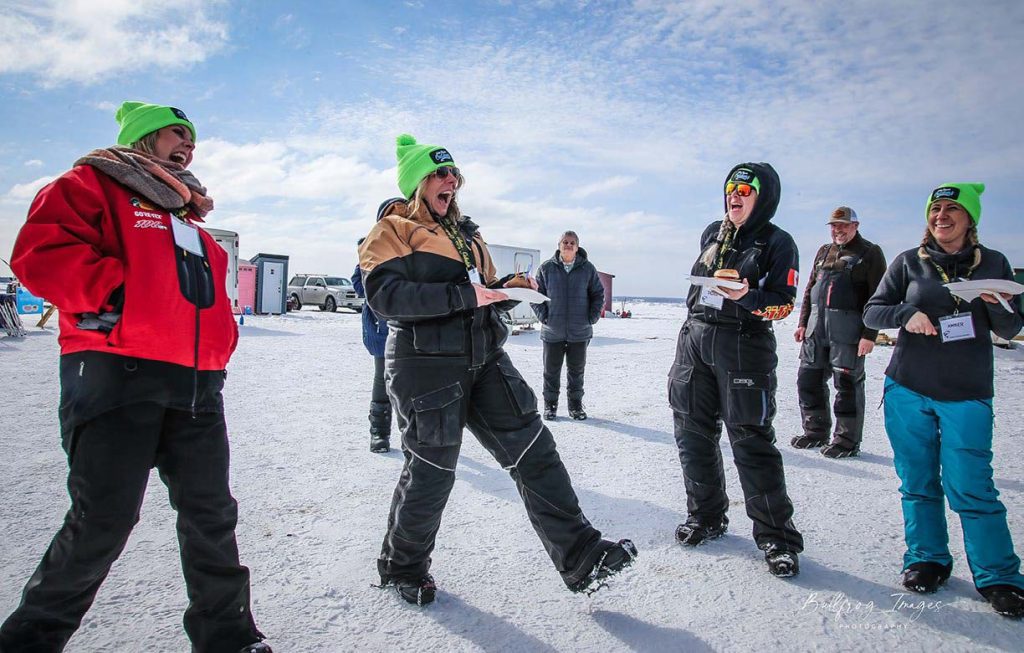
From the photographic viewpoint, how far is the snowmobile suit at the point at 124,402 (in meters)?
1.69

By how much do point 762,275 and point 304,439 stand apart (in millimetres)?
3865

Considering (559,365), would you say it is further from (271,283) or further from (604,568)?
(271,283)

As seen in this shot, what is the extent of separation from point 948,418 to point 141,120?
3556mm

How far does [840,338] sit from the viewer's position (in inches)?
195

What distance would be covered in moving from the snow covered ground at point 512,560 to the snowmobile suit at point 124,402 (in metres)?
0.44

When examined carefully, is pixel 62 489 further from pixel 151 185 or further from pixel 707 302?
pixel 707 302

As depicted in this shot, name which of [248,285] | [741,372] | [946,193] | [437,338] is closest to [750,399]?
[741,372]

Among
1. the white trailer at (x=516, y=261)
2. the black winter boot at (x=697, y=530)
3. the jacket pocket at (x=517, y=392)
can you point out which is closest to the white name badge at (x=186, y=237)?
the jacket pocket at (x=517, y=392)

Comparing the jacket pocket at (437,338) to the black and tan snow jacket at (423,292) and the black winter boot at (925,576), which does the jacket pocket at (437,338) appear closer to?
the black and tan snow jacket at (423,292)

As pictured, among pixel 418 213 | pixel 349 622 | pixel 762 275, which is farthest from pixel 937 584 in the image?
pixel 418 213

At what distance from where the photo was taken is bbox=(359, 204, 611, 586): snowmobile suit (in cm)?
238

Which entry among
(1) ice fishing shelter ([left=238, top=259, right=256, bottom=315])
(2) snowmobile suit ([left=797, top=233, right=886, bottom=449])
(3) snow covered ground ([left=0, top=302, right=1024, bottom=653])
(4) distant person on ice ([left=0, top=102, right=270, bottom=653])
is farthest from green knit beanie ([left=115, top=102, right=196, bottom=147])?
(1) ice fishing shelter ([left=238, top=259, right=256, bottom=315])

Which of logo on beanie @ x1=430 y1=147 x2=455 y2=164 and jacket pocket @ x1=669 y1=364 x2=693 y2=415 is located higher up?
logo on beanie @ x1=430 y1=147 x2=455 y2=164

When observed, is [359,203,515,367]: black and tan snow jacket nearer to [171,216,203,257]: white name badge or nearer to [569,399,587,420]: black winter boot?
[171,216,203,257]: white name badge
